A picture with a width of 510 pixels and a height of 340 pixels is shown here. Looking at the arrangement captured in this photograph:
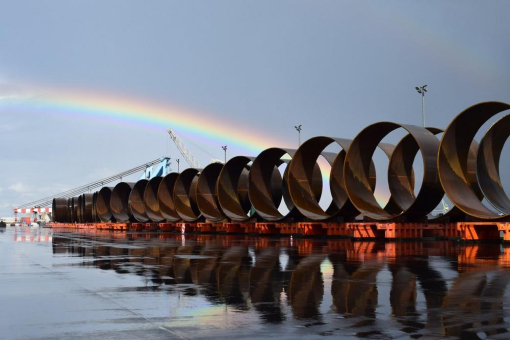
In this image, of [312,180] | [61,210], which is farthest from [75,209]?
[312,180]

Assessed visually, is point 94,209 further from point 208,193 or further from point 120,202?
point 208,193

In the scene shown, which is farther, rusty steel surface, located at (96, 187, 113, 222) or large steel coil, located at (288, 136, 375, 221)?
rusty steel surface, located at (96, 187, 113, 222)

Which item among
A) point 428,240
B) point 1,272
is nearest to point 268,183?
point 428,240

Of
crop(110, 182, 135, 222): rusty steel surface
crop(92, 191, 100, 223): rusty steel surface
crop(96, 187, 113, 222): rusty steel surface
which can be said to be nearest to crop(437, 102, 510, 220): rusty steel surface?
crop(110, 182, 135, 222): rusty steel surface

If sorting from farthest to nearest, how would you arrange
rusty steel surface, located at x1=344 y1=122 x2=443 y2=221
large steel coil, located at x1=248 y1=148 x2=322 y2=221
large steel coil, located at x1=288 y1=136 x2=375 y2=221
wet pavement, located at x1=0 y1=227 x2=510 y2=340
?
large steel coil, located at x1=248 y1=148 x2=322 y2=221
large steel coil, located at x1=288 y1=136 x2=375 y2=221
rusty steel surface, located at x1=344 y1=122 x2=443 y2=221
wet pavement, located at x1=0 y1=227 x2=510 y2=340

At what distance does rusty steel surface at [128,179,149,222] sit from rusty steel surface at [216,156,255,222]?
2327cm

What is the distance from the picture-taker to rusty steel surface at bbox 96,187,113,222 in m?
79.8

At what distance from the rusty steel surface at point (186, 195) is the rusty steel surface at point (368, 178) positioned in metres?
24.2

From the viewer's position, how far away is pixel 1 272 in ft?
47.8

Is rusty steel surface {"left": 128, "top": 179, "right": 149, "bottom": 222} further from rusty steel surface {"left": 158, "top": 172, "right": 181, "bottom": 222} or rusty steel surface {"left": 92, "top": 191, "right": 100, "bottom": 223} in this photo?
rusty steel surface {"left": 92, "top": 191, "right": 100, "bottom": 223}

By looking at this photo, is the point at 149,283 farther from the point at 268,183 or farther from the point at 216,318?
the point at 268,183

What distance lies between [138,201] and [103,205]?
46.0 feet

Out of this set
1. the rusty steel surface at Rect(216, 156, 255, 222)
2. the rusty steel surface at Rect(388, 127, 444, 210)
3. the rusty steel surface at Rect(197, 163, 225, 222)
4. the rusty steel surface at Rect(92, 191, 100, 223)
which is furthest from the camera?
the rusty steel surface at Rect(92, 191, 100, 223)

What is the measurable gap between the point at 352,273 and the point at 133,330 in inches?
285
